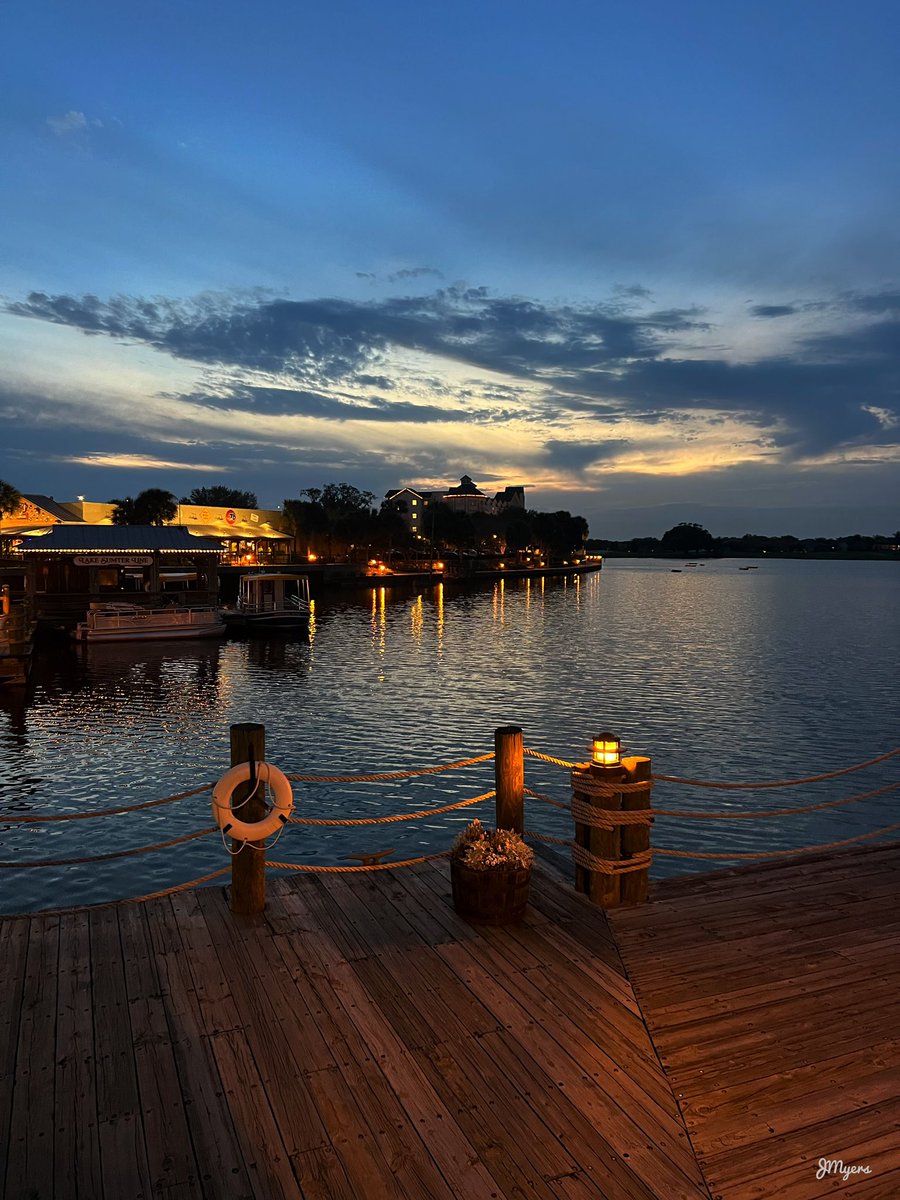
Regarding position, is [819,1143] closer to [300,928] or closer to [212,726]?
[300,928]

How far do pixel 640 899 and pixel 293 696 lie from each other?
88.9ft

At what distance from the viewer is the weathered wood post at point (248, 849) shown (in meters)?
6.92

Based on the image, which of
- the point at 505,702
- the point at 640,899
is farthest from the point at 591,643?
the point at 640,899

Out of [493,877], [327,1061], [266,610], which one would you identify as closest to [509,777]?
[493,877]

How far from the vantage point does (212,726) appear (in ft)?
89.2

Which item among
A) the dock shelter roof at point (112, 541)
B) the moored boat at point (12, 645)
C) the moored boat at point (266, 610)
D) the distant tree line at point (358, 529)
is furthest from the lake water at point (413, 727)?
the distant tree line at point (358, 529)

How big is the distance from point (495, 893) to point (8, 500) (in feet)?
303

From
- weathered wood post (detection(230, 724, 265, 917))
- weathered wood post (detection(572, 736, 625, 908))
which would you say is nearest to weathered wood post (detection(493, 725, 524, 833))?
weathered wood post (detection(572, 736, 625, 908))

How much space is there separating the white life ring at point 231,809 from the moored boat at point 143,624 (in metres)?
41.2

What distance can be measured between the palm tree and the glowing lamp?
91079mm

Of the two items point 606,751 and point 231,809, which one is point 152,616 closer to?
point 231,809

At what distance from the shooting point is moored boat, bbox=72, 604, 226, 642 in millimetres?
44438
